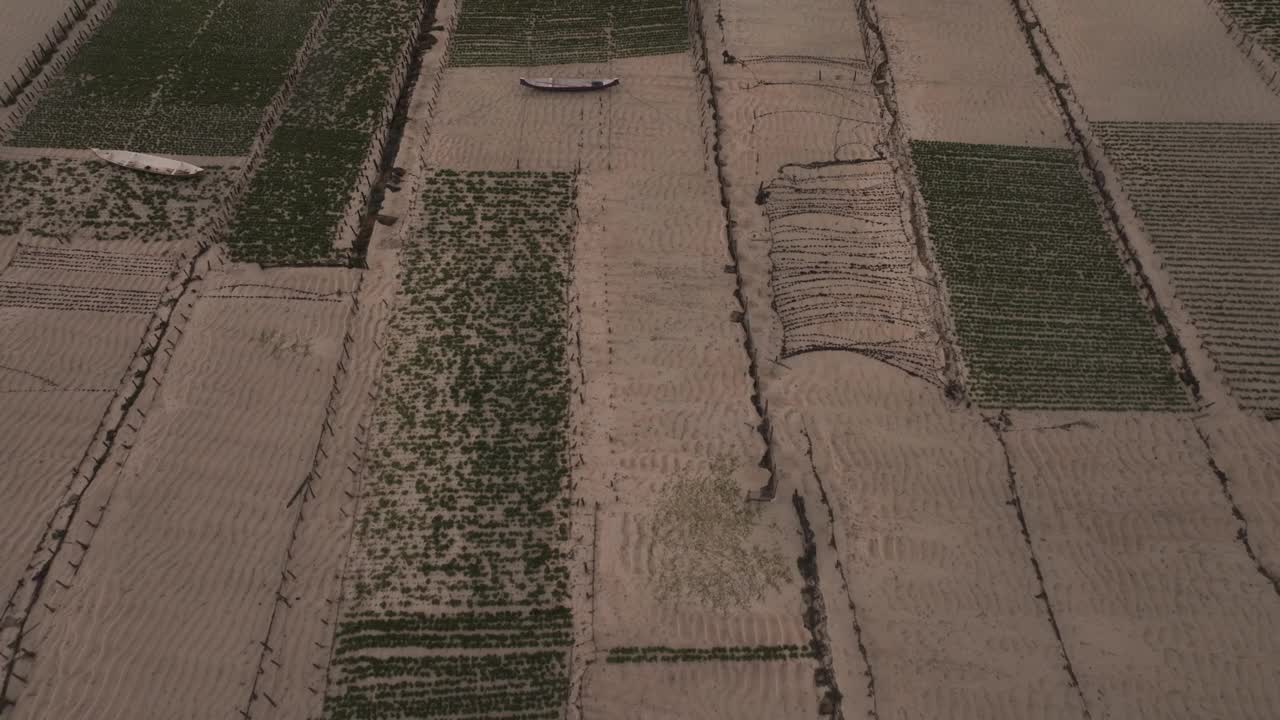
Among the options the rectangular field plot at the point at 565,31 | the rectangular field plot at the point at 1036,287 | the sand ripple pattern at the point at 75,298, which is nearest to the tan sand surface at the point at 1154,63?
the rectangular field plot at the point at 1036,287

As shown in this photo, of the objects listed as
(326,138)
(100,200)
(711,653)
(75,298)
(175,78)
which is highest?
(175,78)

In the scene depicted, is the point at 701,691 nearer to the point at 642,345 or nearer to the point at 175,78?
the point at 642,345

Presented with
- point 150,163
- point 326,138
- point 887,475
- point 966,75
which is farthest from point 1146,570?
point 150,163

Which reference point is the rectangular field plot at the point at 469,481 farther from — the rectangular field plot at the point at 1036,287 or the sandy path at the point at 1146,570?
the rectangular field plot at the point at 1036,287

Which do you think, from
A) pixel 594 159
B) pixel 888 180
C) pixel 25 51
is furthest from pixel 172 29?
pixel 888 180

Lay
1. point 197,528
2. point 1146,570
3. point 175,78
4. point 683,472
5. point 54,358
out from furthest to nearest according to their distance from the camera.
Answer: point 175,78 → point 54,358 → point 683,472 → point 197,528 → point 1146,570

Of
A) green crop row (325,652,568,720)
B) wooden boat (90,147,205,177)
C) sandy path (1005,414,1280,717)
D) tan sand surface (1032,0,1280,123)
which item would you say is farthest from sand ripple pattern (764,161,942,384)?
wooden boat (90,147,205,177)
